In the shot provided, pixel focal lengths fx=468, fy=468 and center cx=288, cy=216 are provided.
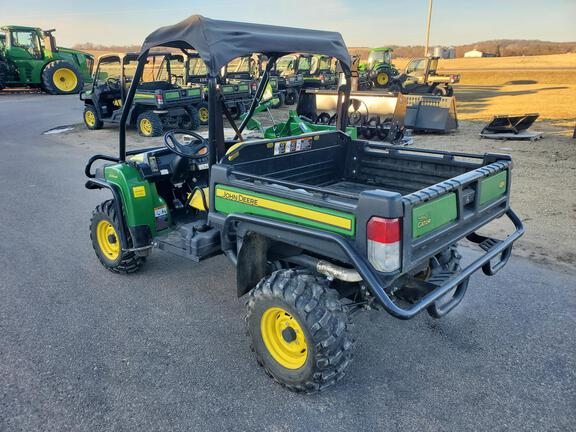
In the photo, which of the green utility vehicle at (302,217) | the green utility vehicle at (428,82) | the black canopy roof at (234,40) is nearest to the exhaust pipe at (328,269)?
the green utility vehicle at (302,217)

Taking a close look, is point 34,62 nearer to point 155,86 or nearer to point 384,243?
point 155,86

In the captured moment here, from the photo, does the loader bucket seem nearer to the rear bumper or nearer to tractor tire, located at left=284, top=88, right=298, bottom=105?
tractor tire, located at left=284, top=88, right=298, bottom=105

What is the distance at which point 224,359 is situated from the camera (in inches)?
122

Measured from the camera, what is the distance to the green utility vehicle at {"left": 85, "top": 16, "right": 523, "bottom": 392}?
2521 mm

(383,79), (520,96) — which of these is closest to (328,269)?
(383,79)

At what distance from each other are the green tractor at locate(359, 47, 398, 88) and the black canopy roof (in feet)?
60.4

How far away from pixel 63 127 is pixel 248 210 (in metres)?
12.9

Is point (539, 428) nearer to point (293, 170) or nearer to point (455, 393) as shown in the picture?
point (455, 393)

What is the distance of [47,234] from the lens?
17.6ft

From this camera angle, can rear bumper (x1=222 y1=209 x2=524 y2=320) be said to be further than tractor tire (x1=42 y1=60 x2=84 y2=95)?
No

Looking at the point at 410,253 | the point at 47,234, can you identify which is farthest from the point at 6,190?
the point at 410,253

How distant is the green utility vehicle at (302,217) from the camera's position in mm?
2521

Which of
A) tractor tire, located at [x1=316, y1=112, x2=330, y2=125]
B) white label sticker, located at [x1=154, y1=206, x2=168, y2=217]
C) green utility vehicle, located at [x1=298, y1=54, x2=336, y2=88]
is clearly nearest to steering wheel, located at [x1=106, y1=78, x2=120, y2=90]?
tractor tire, located at [x1=316, y1=112, x2=330, y2=125]

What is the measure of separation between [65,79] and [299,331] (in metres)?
23.0
